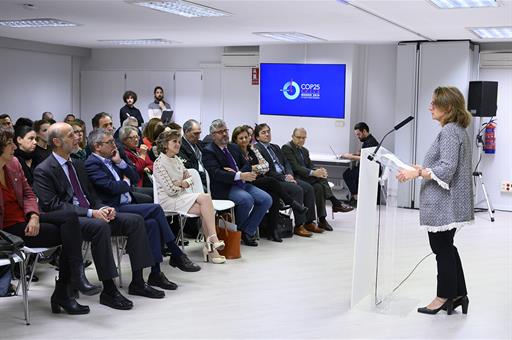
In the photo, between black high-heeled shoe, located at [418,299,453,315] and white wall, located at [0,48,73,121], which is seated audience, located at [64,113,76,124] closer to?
white wall, located at [0,48,73,121]

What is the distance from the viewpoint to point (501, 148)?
9.83 m

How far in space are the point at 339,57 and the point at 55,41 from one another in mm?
4991

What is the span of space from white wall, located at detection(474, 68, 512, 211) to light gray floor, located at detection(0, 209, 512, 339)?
3254 mm

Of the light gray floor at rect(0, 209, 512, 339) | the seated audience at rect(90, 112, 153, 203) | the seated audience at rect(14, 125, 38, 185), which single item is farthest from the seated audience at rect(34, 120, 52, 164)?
the light gray floor at rect(0, 209, 512, 339)

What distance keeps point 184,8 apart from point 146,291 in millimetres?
3128

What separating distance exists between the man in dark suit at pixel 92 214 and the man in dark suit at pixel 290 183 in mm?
2729

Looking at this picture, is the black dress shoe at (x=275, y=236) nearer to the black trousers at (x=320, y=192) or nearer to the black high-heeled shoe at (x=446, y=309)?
the black trousers at (x=320, y=192)

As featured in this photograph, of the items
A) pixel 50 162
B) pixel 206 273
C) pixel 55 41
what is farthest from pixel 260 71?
pixel 50 162

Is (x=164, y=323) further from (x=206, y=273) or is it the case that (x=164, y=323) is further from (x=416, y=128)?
(x=416, y=128)

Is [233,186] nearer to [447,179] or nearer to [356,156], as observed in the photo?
[447,179]

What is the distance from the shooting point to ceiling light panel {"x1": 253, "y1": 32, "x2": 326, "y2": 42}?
29.8 ft

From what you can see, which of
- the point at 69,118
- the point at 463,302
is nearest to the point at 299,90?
the point at 69,118

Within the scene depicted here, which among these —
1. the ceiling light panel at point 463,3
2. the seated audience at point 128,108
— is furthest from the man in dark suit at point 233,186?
the seated audience at point 128,108

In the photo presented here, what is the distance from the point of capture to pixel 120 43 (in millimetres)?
11703
